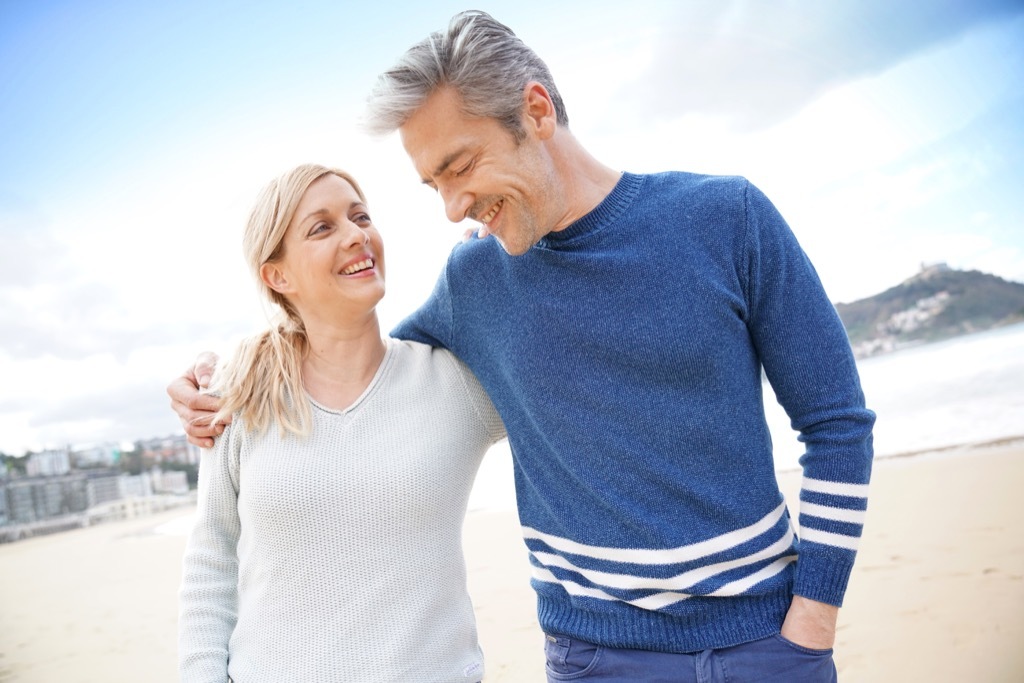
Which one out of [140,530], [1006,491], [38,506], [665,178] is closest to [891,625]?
[1006,491]

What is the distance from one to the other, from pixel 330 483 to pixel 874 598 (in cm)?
441

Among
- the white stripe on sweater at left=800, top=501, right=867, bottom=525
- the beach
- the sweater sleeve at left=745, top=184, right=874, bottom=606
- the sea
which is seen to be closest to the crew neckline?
the sweater sleeve at left=745, top=184, right=874, bottom=606

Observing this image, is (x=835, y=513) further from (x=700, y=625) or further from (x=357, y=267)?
(x=357, y=267)

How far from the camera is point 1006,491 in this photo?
6570 millimetres

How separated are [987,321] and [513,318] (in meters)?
19.3

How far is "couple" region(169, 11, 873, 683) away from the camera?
145cm

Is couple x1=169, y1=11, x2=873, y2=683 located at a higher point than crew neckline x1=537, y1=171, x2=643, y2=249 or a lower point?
lower

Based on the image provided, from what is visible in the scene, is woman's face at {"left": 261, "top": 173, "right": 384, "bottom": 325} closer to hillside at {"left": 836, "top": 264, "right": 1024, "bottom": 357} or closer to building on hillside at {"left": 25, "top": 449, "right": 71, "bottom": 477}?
building on hillside at {"left": 25, "top": 449, "right": 71, "bottom": 477}

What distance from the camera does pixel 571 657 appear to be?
1573 millimetres

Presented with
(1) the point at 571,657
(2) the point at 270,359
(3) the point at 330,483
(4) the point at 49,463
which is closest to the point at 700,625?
(1) the point at 571,657

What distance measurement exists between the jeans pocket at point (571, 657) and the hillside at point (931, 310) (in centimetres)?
1693

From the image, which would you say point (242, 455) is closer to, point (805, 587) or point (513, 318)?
point (513, 318)

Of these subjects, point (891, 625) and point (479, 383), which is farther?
point (891, 625)

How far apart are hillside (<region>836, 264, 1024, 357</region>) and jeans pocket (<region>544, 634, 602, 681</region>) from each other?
55.5ft
